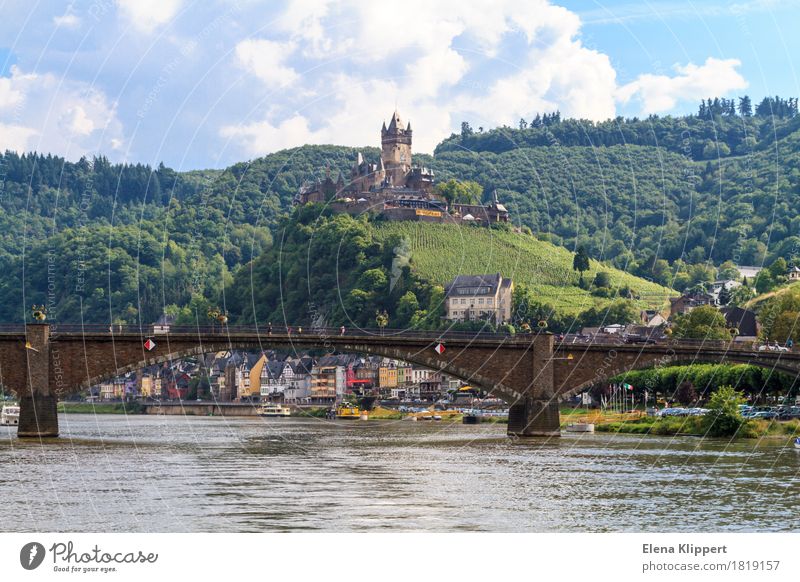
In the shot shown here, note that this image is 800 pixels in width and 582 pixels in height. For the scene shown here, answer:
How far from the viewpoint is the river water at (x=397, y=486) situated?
55.0 metres

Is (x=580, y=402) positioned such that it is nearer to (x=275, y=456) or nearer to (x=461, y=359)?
(x=461, y=359)

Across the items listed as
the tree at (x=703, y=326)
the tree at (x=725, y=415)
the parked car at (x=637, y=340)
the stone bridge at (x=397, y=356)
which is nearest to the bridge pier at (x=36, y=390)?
the stone bridge at (x=397, y=356)

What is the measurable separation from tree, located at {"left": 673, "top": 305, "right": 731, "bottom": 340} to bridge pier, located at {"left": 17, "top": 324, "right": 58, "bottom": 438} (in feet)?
271

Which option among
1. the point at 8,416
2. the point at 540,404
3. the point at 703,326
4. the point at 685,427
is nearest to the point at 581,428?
the point at 685,427

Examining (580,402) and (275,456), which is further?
(580,402)

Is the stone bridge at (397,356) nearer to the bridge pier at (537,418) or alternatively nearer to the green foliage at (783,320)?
the bridge pier at (537,418)

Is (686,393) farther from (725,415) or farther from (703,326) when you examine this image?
(725,415)

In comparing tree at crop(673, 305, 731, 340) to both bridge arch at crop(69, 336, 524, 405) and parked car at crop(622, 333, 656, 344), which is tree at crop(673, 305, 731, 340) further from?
bridge arch at crop(69, 336, 524, 405)

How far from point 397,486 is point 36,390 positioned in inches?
1728

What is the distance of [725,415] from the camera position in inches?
4469

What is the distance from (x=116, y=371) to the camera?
349 feet

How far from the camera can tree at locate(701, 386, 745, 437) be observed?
11300cm

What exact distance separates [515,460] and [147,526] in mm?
39546
